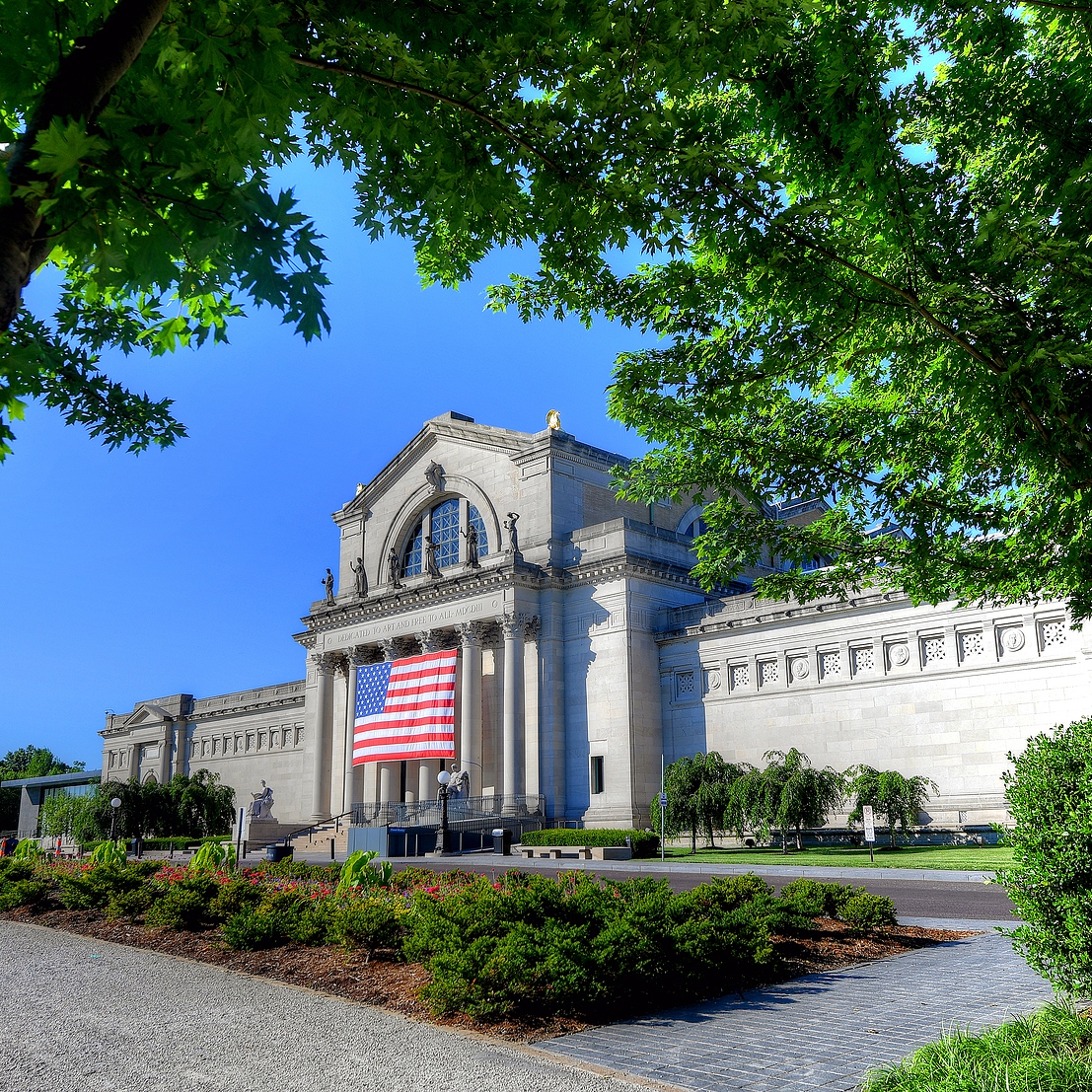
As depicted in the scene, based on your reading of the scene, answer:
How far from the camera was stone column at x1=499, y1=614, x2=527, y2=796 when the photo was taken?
4431 cm

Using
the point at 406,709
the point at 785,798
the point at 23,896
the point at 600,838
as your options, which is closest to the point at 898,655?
the point at 785,798

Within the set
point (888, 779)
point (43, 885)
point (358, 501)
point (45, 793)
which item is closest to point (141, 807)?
point (358, 501)

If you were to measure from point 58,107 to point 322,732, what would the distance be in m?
54.0

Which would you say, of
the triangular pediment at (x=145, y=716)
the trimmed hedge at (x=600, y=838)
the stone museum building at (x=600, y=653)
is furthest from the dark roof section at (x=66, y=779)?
the trimmed hedge at (x=600, y=838)

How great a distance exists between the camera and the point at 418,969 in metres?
10.5

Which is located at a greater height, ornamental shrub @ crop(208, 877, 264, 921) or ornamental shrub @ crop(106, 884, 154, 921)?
ornamental shrub @ crop(208, 877, 264, 921)

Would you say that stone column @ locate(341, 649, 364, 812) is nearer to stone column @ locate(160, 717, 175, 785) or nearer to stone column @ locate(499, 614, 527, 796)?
stone column @ locate(499, 614, 527, 796)

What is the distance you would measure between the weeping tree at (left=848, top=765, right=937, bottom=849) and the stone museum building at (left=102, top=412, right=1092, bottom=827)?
2.18 metres

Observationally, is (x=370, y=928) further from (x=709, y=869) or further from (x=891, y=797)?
(x=891, y=797)

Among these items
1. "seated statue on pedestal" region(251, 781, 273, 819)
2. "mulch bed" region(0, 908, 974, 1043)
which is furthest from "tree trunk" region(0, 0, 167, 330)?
"seated statue on pedestal" region(251, 781, 273, 819)

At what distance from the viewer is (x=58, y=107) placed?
4035 millimetres

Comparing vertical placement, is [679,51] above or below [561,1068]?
above

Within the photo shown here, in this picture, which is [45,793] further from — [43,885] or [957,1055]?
[957,1055]

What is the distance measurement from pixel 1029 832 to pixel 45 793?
10001cm
